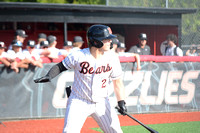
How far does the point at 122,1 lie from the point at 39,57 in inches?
326

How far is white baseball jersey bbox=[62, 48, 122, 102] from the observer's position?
447 centimetres

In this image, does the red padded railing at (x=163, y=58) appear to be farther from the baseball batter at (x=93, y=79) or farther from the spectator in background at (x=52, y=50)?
the baseball batter at (x=93, y=79)

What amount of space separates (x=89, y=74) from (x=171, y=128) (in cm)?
358

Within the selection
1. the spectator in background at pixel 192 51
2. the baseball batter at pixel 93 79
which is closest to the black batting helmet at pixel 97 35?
the baseball batter at pixel 93 79

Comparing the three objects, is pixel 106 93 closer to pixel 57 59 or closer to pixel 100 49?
pixel 100 49

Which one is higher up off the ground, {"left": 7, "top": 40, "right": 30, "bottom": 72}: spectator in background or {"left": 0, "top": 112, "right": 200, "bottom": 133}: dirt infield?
{"left": 7, "top": 40, "right": 30, "bottom": 72}: spectator in background

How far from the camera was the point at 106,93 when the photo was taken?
15.1 ft

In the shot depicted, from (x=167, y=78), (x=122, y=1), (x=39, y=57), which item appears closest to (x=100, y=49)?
(x=39, y=57)

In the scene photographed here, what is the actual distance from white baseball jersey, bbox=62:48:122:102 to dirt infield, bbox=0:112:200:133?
9.41 ft

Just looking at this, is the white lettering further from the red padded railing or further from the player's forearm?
the player's forearm

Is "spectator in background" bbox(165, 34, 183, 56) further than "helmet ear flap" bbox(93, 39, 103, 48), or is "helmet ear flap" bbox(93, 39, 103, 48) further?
"spectator in background" bbox(165, 34, 183, 56)

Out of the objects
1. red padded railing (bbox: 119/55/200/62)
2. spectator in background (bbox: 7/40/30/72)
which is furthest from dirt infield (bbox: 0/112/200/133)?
red padded railing (bbox: 119/55/200/62)

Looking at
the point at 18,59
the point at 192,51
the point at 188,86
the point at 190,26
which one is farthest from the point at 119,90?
the point at 192,51

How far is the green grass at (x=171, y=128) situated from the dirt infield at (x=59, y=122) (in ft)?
1.33
